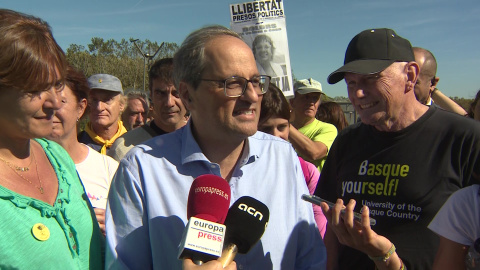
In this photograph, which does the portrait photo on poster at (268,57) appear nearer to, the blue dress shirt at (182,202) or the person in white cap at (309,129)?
the person in white cap at (309,129)

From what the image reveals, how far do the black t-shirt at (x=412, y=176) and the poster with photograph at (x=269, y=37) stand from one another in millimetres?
1994

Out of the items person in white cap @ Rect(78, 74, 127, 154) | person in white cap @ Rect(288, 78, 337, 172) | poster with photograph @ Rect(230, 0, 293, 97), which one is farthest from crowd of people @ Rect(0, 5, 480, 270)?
poster with photograph @ Rect(230, 0, 293, 97)

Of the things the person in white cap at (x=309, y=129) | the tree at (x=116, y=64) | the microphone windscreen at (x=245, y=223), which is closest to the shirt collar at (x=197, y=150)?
the microphone windscreen at (x=245, y=223)

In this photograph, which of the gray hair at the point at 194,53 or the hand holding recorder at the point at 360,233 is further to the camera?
the gray hair at the point at 194,53

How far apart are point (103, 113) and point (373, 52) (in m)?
2.95

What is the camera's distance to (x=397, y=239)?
2.23 meters

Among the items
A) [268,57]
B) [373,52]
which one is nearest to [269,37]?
[268,57]

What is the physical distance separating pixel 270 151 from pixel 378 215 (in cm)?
71

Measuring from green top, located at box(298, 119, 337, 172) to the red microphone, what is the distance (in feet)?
9.56

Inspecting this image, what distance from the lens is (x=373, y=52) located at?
246 centimetres

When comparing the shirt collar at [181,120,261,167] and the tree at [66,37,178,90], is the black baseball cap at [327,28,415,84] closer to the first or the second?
the shirt collar at [181,120,261,167]

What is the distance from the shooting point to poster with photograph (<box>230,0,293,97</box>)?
14.4ft

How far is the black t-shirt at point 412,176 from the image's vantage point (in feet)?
7.19

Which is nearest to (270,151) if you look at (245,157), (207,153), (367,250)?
(245,157)
